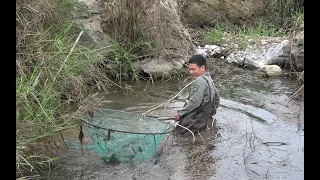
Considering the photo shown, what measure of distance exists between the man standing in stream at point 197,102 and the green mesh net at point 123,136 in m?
0.44

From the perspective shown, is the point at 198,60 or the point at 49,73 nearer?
the point at 49,73

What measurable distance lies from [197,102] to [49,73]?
1849mm

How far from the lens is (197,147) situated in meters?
5.41

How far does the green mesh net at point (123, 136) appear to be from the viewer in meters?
4.52

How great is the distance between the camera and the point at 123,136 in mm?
4578

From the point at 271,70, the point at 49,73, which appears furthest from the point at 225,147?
the point at 271,70

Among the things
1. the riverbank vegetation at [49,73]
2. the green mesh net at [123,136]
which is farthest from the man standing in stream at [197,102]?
the riverbank vegetation at [49,73]

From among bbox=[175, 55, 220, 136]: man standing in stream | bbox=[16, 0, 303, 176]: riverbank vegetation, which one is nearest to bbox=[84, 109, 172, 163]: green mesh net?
bbox=[16, 0, 303, 176]: riverbank vegetation

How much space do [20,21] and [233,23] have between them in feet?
32.0

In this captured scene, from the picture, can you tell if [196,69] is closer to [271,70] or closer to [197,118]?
[197,118]

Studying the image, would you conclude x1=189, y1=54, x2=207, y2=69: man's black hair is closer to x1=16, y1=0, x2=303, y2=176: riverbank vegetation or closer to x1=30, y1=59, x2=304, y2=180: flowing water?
x1=30, y1=59, x2=304, y2=180: flowing water

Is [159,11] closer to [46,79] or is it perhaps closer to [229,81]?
[229,81]

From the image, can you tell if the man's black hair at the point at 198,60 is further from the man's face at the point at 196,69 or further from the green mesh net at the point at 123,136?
the green mesh net at the point at 123,136

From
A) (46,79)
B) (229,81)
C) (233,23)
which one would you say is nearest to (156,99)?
(229,81)
